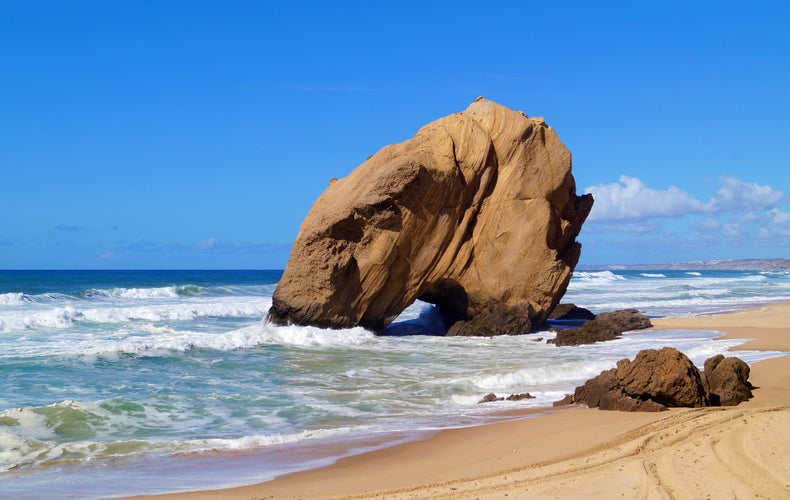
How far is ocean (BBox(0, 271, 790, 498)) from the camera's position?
7.86 meters

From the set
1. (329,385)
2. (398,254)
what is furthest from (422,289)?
(329,385)

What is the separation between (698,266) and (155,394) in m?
169

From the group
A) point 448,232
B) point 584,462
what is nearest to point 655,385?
point 584,462

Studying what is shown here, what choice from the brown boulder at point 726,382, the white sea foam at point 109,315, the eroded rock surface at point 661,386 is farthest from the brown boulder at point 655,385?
the white sea foam at point 109,315

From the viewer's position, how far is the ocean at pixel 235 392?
786cm

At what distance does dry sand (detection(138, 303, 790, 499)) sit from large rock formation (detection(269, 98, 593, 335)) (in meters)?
10.2

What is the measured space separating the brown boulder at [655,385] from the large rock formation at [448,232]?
1007cm

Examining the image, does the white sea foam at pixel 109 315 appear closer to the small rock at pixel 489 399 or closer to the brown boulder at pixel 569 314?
the brown boulder at pixel 569 314

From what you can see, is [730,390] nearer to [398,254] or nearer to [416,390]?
[416,390]

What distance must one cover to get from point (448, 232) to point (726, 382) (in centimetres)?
1079

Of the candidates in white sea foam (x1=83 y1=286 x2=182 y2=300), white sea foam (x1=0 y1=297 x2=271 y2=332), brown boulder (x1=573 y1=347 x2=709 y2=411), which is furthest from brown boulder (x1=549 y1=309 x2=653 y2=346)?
white sea foam (x1=83 y1=286 x2=182 y2=300)

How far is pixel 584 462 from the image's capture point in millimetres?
7008

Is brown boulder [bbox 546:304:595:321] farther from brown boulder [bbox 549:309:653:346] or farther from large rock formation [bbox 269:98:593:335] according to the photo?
large rock formation [bbox 269:98:593:335]

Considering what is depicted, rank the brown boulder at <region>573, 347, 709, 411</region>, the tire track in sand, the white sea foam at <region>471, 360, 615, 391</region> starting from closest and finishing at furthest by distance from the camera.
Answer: the tire track in sand
the brown boulder at <region>573, 347, 709, 411</region>
the white sea foam at <region>471, 360, 615, 391</region>
